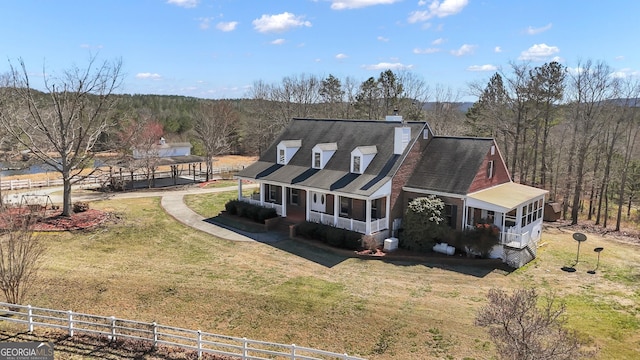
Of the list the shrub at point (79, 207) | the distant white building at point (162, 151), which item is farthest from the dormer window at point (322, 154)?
the distant white building at point (162, 151)

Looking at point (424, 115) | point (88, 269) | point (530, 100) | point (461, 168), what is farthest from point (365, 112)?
point (88, 269)

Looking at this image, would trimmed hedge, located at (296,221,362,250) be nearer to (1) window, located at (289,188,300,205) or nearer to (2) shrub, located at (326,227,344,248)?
(2) shrub, located at (326,227,344,248)

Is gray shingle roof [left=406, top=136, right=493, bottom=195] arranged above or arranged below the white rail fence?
above

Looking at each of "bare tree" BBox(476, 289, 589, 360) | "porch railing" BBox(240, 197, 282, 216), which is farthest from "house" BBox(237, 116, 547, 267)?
"bare tree" BBox(476, 289, 589, 360)

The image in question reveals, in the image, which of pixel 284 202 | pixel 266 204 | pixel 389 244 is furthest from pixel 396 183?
pixel 266 204

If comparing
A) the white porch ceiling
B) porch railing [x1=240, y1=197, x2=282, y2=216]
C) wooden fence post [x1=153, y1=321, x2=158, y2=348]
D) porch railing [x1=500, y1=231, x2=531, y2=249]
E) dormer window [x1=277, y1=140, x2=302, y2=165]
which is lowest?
wooden fence post [x1=153, y1=321, x2=158, y2=348]

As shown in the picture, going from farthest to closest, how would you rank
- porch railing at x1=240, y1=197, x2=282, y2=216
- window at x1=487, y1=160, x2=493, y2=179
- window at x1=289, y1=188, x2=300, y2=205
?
window at x1=289, y1=188, x2=300, y2=205
porch railing at x1=240, y1=197, x2=282, y2=216
window at x1=487, y1=160, x2=493, y2=179

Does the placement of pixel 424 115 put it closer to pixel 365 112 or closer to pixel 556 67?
pixel 365 112
